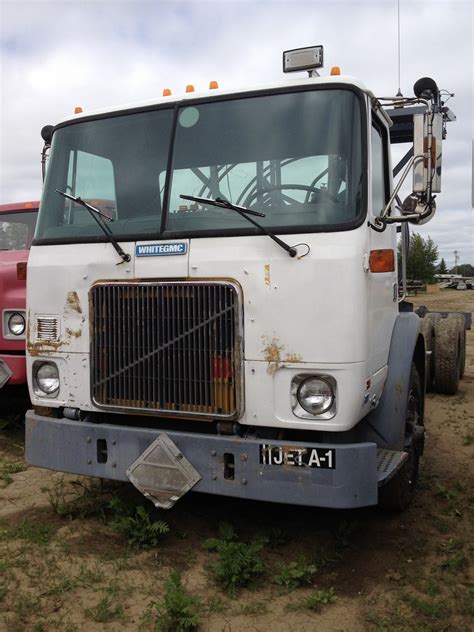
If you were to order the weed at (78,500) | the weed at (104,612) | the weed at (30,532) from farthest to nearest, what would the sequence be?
the weed at (78,500)
the weed at (30,532)
the weed at (104,612)

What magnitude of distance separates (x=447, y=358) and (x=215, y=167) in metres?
5.61

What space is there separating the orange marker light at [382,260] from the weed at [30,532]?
259cm

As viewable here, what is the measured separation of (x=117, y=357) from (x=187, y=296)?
23.3 inches

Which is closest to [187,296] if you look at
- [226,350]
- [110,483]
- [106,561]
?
[226,350]

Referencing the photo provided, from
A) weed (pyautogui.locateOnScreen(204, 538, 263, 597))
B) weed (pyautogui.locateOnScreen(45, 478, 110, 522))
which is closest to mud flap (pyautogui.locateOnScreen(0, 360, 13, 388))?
weed (pyautogui.locateOnScreen(45, 478, 110, 522))

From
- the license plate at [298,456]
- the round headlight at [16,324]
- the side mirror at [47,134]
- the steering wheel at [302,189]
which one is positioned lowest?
the license plate at [298,456]

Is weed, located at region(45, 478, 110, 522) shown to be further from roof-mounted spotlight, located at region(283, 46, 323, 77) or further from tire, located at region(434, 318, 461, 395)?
tire, located at region(434, 318, 461, 395)

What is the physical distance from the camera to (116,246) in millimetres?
3740

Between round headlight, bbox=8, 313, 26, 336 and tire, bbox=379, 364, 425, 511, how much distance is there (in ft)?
10.6

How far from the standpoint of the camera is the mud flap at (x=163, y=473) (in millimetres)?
3543

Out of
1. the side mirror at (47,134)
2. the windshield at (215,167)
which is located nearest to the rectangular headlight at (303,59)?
the windshield at (215,167)

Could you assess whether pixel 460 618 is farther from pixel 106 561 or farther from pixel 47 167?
pixel 47 167

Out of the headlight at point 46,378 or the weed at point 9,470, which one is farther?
the weed at point 9,470

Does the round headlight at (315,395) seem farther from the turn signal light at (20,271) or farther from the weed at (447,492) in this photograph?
the turn signal light at (20,271)
